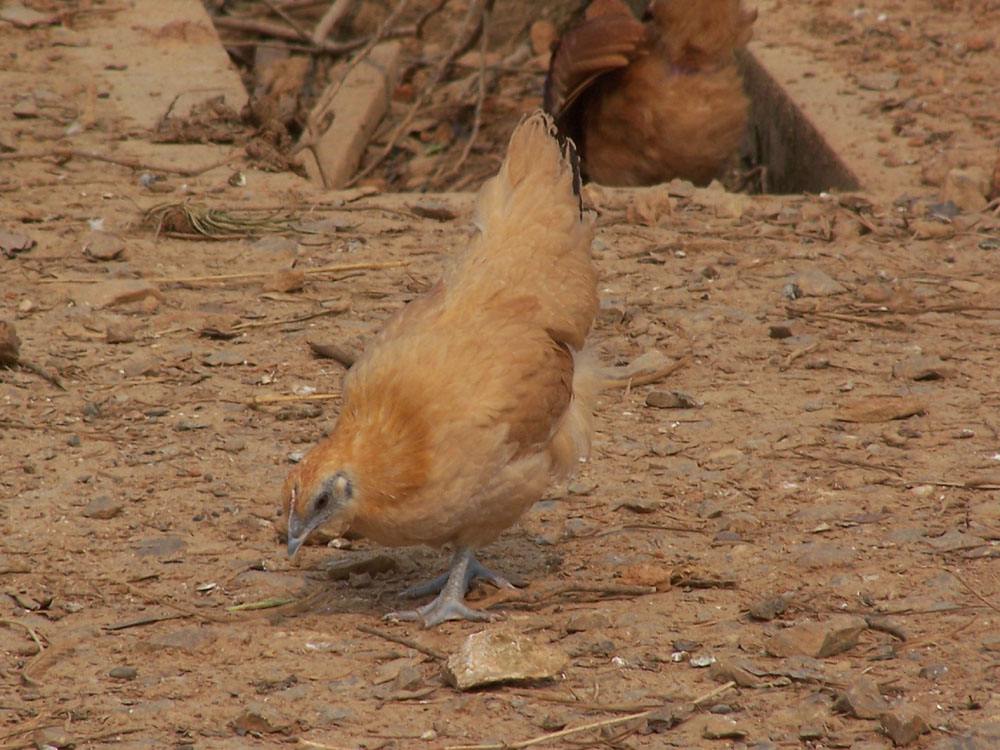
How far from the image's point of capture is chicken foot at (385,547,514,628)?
399 cm

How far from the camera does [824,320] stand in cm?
580

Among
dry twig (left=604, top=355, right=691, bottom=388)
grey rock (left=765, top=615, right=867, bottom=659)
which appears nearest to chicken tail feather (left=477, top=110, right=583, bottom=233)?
dry twig (left=604, top=355, right=691, bottom=388)

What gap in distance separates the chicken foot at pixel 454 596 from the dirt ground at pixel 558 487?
55 mm

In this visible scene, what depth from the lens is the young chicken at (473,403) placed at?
369 centimetres

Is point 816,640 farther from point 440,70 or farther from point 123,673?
point 440,70

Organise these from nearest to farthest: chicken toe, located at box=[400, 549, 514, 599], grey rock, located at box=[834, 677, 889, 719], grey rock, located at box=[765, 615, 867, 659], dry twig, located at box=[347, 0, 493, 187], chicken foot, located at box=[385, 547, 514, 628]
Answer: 1. grey rock, located at box=[834, 677, 889, 719]
2. grey rock, located at box=[765, 615, 867, 659]
3. chicken foot, located at box=[385, 547, 514, 628]
4. chicken toe, located at box=[400, 549, 514, 599]
5. dry twig, located at box=[347, 0, 493, 187]

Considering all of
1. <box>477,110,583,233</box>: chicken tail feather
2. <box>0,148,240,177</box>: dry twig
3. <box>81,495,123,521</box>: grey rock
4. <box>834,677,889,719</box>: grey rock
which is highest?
<box>477,110,583,233</box>: chicken tail feather

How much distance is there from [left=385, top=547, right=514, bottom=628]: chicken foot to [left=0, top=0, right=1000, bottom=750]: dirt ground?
6 centimetres

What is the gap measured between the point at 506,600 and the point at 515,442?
0.55 metres

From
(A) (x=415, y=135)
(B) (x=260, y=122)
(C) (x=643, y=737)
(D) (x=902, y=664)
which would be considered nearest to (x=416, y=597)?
(C) (x=643, y=737)

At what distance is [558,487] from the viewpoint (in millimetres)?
4781

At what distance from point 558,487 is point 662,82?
3685 mm

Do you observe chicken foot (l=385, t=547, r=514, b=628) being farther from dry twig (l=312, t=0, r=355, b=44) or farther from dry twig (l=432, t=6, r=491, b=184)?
dry twig (l=312, t=0, r=355, b=44)

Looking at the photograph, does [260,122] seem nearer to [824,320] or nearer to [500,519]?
[824,320]
